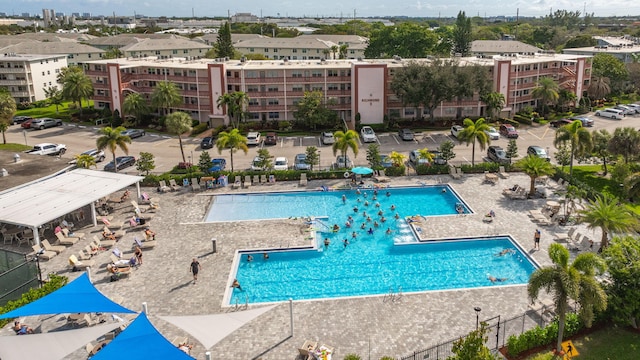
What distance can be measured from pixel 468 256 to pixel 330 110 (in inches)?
1529

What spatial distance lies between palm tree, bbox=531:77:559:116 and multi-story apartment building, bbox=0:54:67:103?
275 feet

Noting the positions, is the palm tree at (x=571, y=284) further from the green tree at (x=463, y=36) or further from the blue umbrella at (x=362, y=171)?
the green tree at (x=463, y=36)

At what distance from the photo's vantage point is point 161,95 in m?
68.9

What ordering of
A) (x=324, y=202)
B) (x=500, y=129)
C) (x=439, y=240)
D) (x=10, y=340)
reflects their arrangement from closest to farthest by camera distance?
1. (x=10, y=340)
2. (x=439, y=240)
3. (x=324, y=202)
4. (x=500, y=129)

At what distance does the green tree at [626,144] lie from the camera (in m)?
46.1

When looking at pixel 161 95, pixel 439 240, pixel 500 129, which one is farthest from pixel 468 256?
pixel 161 95

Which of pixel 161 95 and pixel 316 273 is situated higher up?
pixel 161 95

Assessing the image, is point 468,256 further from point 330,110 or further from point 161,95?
point 161,95

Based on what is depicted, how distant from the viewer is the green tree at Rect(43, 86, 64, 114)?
82.6m

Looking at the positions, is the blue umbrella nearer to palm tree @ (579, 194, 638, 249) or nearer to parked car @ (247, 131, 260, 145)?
palm tree @ (579, 194, 638, 249)

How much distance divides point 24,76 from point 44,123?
23.4 meters

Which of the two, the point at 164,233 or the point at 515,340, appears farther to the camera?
the point at 164,233

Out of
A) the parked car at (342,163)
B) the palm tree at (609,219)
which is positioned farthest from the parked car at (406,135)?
the palm tree at (609,219)

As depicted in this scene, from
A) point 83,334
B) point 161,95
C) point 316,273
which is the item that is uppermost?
point 161,95
